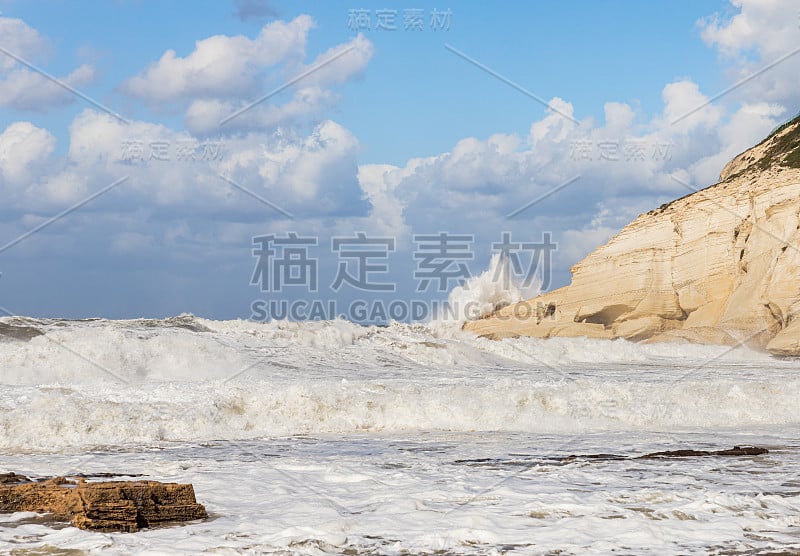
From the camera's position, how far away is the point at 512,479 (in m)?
8.55

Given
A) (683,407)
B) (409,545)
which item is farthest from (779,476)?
(683,407)

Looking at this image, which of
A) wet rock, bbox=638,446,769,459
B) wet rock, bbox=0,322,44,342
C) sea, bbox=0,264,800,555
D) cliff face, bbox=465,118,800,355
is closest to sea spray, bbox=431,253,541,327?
cliff face, bbox=465,118,800,355

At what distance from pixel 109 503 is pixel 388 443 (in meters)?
6.04

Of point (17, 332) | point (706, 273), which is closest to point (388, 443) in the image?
point (17, 332)

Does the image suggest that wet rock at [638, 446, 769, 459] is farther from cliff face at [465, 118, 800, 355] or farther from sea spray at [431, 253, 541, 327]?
sea spray at [431, 253, 541, 327]

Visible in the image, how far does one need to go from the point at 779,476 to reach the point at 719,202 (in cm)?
2627

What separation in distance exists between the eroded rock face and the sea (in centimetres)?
14

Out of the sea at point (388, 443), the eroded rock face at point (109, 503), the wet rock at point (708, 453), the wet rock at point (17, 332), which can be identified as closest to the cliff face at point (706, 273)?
the sea at point (388, 443)

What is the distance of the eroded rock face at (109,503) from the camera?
20.3 ft

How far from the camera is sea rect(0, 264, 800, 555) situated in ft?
20.3

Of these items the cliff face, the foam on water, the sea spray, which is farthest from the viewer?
the sea spray

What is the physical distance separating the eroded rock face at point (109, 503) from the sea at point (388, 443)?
0.47 feet

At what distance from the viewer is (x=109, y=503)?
6.26 meters

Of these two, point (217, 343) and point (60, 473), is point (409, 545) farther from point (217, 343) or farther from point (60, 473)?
point (217, 343)
